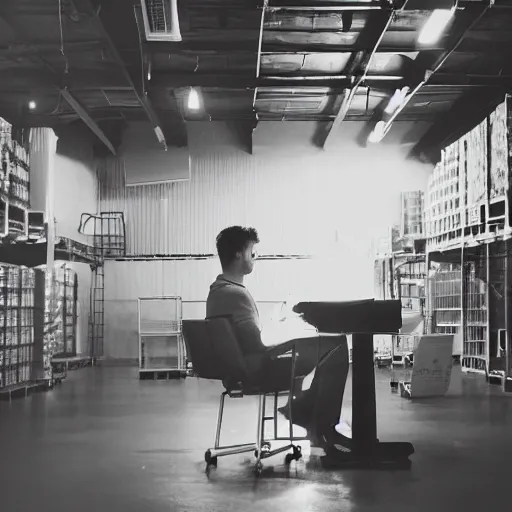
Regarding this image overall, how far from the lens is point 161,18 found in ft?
26.3

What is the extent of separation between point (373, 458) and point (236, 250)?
144 centimetres

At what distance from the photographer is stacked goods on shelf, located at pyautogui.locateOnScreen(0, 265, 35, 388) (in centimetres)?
756

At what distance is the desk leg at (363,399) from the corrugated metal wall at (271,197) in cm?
1175

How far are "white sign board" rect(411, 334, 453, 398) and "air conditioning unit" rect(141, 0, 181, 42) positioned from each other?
14.6ft

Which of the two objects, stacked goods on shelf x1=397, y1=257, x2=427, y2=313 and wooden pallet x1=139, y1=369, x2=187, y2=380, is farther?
stacked goods on shelf x1=397, y1=257, x2=427, y2=313

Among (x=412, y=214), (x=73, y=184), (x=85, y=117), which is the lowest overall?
(x=412, y=214)

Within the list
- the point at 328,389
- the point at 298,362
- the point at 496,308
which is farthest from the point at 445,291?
the point at 298,362

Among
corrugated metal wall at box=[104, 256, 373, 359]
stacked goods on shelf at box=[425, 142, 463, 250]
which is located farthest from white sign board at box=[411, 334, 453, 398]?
corrugated metal wall at box=[104, 256, 373, 359]

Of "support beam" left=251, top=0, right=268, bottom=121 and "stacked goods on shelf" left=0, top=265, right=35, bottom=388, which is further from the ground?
"support beam" left=251, top=0, right=268, bottom=121

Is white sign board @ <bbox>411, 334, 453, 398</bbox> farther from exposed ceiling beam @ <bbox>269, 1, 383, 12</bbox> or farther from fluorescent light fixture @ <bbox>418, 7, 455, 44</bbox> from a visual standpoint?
exposed ceiling beam @ <bbox>269, 1, 383, 12</bbox>

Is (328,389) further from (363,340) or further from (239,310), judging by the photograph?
(239,310)

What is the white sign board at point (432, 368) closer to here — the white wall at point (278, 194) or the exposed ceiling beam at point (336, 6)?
the exposed ceiling beam at point (336, 6)

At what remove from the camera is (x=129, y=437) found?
17.0ft

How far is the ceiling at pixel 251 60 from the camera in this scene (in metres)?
10.0
